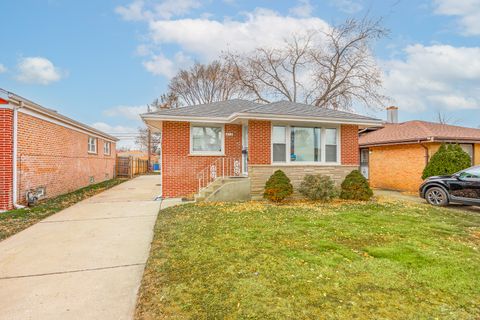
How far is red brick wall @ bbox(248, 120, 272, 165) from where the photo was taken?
368 inches

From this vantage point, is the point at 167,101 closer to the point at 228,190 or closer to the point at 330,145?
the point at 228,190

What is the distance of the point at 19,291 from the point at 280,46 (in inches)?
963

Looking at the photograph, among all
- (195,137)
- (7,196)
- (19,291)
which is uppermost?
(195,137)

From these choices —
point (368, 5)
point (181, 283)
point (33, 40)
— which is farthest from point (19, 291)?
point (368, 5)

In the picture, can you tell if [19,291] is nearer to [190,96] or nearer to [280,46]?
[280,46]

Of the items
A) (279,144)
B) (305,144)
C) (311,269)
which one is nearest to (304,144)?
(305,144)

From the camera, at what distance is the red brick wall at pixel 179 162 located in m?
10.2

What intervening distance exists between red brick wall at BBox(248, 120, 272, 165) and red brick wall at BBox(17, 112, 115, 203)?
23.8ft

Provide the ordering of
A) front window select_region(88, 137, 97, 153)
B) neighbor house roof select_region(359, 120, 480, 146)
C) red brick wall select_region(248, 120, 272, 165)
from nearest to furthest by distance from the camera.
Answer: red brick wall select_region(248, 120, 272, 165)
neighbor house roof select_region(359, 120, 480, 146)
front window select_region(88, 137, 97, 153)

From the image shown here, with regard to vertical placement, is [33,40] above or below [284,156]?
above

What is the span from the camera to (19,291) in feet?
10.3

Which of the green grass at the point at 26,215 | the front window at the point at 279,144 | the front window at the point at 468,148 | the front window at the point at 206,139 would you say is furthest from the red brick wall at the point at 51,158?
the front window at the point at 468,148

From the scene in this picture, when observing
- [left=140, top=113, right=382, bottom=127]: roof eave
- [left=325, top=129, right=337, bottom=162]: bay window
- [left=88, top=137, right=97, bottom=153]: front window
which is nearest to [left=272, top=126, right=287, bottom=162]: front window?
[left=140, top=113, right=382, bottom=127]: roof eave

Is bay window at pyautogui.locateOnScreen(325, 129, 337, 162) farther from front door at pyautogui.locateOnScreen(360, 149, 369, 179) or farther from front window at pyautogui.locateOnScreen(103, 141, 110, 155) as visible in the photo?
front window at pyautogui.locateOnScreen(103, 141, 110, 155)
